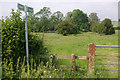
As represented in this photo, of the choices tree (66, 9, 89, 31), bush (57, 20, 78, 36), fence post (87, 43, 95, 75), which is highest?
tree (66, 9, 89, 31)

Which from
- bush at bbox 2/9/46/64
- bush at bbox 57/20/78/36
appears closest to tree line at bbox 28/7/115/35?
bush at bbox 57/20/78/36

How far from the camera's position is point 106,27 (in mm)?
27250

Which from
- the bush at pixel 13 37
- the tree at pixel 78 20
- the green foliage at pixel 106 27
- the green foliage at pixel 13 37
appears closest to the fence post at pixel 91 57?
the bush at pixel 13 37

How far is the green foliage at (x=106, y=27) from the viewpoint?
27109mm

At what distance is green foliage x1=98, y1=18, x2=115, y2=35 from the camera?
27109 mm

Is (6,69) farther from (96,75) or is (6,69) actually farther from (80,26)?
(80,26)

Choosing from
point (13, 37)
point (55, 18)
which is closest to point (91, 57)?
point (13, 37)

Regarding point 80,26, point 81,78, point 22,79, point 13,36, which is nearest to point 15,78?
point 22,79

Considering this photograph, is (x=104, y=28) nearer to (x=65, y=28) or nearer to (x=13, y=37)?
(x=65, y=28)

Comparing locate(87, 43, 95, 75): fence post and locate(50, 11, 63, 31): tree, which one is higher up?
locate(50, 11, 63, 31): tree

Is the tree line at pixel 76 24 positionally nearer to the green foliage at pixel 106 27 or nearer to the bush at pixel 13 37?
the green foliage at pixel 106 27

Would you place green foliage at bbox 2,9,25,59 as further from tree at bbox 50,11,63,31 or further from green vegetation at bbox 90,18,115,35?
green vegetation at bbox 90,18,115,35

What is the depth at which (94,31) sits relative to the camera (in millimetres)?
28516

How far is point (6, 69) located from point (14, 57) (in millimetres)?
544
